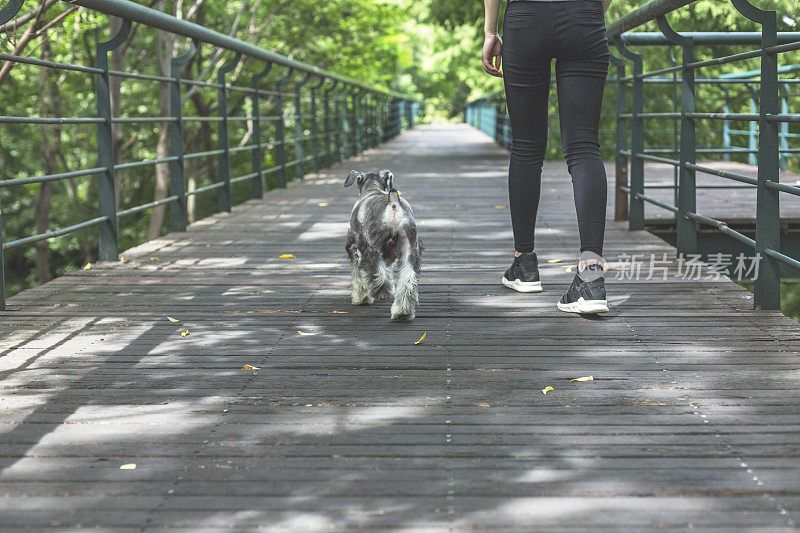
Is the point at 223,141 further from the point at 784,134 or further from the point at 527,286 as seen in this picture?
the point at 784,134

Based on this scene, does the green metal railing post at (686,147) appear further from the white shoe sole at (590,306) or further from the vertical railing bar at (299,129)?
the vertical railing bar at (299,129)

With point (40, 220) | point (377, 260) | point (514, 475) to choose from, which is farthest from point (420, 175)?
point (514, 475)

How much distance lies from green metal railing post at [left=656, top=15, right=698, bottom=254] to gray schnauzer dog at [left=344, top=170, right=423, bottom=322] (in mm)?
1800

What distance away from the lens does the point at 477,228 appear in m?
7.11

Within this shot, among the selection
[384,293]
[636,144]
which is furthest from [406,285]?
[636,144]

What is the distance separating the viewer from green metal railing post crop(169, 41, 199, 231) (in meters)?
6.79

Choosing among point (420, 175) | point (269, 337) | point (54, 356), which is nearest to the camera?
point (54, 356)

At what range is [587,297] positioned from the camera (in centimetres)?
402

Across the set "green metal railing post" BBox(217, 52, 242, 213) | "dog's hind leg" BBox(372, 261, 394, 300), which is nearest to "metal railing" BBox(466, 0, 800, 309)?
"dog's hind leg" BBox(372, 261, 394, 300)

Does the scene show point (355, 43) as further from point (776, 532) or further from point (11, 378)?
point (776, 532)

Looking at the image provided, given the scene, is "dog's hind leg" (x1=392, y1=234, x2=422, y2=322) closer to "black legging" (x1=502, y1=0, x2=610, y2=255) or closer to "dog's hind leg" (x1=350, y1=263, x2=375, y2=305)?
"dog's hind leg" (x1=350, y1=263, x2=375, y2=305)

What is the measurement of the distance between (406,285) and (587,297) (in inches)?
29.9

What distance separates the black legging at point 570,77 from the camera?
Result: 4.02m

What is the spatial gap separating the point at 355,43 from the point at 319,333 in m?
17.9
